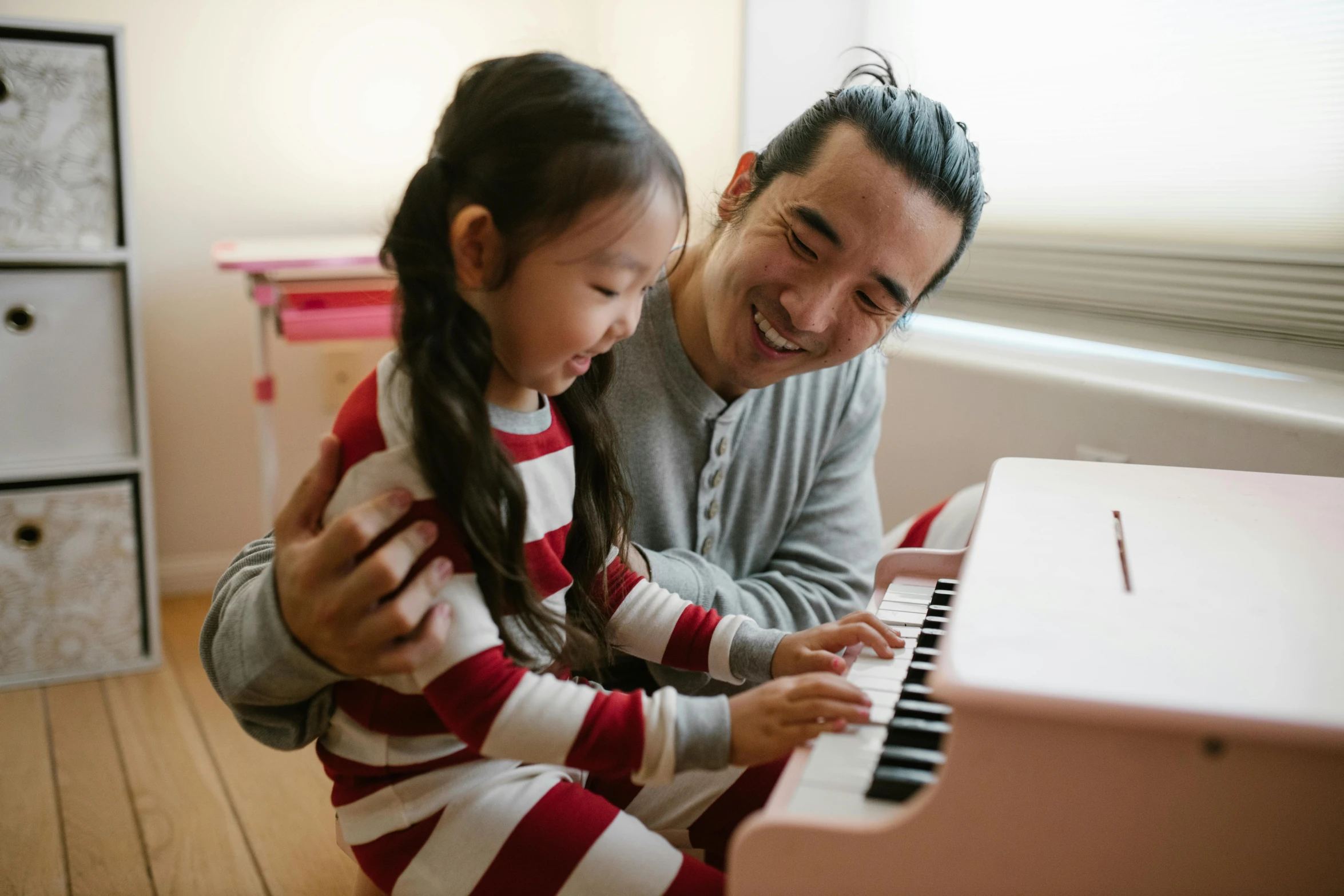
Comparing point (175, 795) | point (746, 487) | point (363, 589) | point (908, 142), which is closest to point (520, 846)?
point (363, 589)

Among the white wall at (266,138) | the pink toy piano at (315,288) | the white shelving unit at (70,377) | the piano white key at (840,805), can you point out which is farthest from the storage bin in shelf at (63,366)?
the piano white key at (840,805)

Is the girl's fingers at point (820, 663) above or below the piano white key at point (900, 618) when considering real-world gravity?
below

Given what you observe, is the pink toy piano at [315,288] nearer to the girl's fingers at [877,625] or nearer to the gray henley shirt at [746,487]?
the gray henley shirt at [746,487]

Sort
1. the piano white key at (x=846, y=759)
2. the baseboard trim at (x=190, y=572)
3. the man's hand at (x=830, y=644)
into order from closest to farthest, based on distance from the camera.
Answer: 1. the piano white key at (x=846, y=759)
2. the man's hand at (x=830, y=644)
3. the baseboard trim at (x=190, y=572)

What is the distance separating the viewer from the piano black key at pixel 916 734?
0.74 meters

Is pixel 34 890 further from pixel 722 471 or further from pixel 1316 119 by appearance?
pixel 1316 119

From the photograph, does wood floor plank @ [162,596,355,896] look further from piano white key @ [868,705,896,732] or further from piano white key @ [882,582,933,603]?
piano white key @ [868,705,896,732]

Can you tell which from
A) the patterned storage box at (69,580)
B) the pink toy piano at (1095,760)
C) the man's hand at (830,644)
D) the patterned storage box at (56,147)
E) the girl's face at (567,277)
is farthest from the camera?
the patterned storage box at (69,580)

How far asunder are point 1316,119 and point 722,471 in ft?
3.51

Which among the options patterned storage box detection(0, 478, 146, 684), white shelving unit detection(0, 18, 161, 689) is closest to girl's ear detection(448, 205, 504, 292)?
white shelving unit detection(0, 18, 161, 689)

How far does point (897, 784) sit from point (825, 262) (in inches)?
24.5

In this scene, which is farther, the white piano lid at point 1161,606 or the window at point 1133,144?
the window at point 1133,144

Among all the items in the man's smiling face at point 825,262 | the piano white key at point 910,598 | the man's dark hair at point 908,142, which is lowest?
the piano white key at point 910,598

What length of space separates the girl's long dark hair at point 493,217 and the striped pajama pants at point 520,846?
0.39 ft
